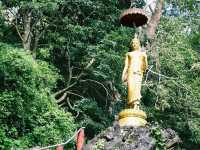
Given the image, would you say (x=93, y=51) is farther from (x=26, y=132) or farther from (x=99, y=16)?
(x=26, y=132)

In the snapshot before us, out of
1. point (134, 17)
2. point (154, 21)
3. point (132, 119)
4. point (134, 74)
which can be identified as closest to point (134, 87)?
point (134, 74)

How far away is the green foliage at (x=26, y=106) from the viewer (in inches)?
514

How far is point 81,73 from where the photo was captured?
16.5 meters

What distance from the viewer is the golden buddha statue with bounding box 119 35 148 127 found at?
10.9 meters

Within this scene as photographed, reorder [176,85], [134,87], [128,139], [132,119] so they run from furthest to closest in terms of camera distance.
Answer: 1. [176,85]
2. [134,87]
3. [132,119]
4. [128,139]

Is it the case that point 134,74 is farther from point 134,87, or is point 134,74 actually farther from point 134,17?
point 134,17

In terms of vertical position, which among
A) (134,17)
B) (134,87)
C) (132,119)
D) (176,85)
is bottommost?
(132,119)

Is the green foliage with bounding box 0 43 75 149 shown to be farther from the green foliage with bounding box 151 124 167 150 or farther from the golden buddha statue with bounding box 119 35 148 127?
the green foliage with bounding box 151 124 167 150

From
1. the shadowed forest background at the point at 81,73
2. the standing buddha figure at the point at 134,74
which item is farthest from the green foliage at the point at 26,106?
the standing buddha figure at the point at 134,74

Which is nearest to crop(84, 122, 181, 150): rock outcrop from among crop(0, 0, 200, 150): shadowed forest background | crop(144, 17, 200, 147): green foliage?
crop(0, 0, 200, 150): shadowed forest background

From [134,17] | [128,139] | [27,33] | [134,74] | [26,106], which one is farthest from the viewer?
[27,33]

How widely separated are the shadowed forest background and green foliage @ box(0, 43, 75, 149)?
0.02 metres

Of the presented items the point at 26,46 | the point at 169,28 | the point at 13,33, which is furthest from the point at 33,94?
the point at 169,28

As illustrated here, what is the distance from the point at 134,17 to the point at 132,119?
2821 mm
